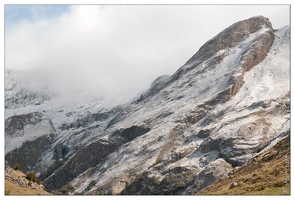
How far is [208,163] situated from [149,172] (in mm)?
25079

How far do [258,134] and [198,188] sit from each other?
3980 cm

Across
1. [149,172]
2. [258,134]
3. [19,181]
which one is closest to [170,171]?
[149,172]

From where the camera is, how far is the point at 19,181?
71375mm

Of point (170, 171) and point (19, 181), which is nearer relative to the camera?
point (19, 181)
